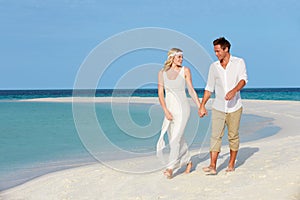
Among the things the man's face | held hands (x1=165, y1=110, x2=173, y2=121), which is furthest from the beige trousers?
the man's face

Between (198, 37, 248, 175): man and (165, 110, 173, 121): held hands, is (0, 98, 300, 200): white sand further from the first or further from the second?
(165, 110, 173, 121): held hands

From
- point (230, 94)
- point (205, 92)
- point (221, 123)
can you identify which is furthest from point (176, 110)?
point (230, 94)

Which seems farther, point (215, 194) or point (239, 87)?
point (239, 87)

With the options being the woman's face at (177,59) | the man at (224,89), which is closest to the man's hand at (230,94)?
the man at (224,89)

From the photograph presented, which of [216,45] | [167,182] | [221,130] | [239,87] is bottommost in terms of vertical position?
[167,182]

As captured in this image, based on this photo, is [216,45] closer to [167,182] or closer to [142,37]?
[142,37]

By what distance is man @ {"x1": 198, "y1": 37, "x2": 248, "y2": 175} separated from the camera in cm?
604

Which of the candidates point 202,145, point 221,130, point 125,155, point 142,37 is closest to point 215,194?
point 221,130

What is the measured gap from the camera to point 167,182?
20.3 feet

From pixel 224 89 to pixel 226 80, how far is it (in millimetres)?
128

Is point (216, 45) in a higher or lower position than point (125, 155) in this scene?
higher

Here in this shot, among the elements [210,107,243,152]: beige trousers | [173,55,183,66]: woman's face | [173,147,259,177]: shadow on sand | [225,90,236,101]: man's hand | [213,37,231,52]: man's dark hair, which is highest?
[213,37,231,52]: man's dark hair

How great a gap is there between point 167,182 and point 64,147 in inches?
239

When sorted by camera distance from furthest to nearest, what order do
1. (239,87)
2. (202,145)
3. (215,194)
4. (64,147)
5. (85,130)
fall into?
(85,130) < (64,147) < (202,145) < (239,87) < (215,194)
